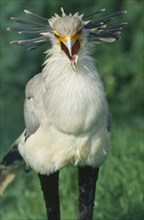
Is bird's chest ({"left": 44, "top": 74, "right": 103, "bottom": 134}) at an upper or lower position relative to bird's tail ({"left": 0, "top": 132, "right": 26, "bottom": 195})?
upper

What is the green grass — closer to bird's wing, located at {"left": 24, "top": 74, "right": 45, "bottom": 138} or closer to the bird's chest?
bird's wing, located at {"left": 24, "top": 74, "right": 45, "bottom": 138}

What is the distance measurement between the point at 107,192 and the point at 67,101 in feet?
6.95

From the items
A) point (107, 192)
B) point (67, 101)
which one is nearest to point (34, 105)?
point (67, 101)

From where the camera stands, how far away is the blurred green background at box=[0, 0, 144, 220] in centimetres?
706

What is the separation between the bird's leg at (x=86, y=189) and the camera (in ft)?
18.7

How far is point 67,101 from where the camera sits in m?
5.20

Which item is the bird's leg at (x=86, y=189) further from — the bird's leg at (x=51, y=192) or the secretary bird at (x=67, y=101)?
the bird's leg at (x=51, y=192)

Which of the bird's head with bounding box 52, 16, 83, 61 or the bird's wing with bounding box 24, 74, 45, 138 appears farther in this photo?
the bird's wing with bounding box 24, 74, 45, 138

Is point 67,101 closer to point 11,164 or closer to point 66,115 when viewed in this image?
point 66,115

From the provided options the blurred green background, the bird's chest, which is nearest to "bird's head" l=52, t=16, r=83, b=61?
the bird's chest

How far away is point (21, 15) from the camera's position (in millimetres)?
8734

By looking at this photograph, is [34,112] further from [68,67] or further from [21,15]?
[21,15]

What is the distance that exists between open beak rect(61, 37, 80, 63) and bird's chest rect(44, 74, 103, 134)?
0.21 meters

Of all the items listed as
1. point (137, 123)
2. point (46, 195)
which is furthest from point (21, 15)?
point (46, 195)
